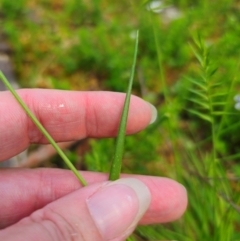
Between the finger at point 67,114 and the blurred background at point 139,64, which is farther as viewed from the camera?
the blurred background at point 139,64

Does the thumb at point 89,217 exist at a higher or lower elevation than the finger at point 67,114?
lower

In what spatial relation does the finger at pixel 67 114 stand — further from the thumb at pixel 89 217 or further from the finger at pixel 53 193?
the thumb at pixel 89 217

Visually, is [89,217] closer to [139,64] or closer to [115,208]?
[115,208]

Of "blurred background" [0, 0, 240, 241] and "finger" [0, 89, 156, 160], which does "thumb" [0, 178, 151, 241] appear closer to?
"finger" [0, 89, 156, 160]

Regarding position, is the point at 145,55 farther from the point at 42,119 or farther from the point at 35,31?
the point at 42,119

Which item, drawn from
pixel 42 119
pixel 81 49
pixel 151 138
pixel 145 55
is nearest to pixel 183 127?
pixel 151 138

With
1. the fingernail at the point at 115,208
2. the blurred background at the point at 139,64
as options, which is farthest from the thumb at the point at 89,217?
the blurred background at the point at 139,64

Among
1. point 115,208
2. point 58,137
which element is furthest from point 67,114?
point 115,208
